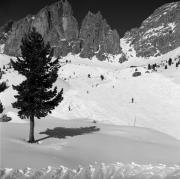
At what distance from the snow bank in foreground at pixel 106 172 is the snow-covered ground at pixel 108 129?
521 mm

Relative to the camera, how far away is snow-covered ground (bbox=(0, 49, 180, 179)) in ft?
77.4

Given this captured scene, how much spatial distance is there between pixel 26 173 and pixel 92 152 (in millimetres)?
8334

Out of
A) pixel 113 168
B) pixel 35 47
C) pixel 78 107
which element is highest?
pixel 35 47

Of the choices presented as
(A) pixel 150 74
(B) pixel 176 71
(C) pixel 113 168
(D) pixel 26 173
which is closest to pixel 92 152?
(C) pixel 113 168

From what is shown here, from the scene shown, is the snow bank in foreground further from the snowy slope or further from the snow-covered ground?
the snowy slope

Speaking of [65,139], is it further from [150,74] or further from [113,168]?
[150,74]

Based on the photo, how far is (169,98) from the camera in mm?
64750

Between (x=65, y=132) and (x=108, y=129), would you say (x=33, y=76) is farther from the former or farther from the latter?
(x=108, y=129)

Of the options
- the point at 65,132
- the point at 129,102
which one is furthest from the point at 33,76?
the point at 129,102

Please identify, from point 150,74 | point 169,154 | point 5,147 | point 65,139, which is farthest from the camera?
point 150,74

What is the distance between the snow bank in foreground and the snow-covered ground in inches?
20.5

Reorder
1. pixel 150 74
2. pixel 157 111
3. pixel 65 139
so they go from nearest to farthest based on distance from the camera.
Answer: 1. pixel 65 139
2. pixel 157 111
3. pixel 150 74

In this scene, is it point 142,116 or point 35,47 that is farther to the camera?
point 142,116

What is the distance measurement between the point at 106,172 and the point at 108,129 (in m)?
17.6
